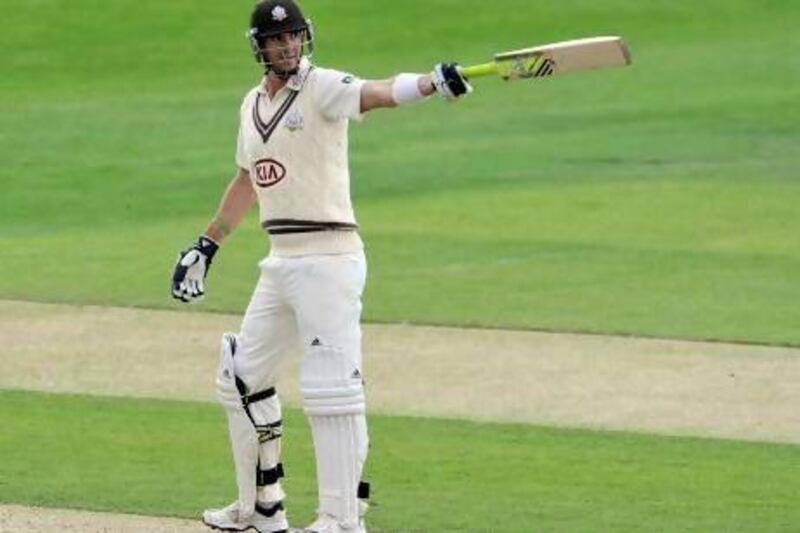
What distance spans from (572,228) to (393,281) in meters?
2.84

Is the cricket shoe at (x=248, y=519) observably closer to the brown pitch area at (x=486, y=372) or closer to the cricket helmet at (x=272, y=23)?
the cricket helmet at (x=272, y=23)

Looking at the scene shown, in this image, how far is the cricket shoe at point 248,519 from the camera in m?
9.67

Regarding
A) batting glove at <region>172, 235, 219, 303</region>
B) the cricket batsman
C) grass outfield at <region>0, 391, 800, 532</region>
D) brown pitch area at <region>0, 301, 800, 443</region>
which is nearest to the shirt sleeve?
the cricket batsman

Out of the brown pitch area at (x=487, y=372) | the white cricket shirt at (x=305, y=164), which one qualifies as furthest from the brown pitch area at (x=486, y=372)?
the white cricket shirt at (x=305, y=164)

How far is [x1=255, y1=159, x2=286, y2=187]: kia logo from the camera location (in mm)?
9398

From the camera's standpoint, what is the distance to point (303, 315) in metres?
9.36

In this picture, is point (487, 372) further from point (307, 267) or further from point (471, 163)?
point (471, 163)

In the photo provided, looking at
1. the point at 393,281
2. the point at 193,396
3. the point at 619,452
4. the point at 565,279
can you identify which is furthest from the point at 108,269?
the point at 619,452

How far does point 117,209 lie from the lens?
67.3 feet

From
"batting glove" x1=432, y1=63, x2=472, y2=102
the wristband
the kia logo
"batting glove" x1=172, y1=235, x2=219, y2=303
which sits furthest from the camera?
"batting glove" x1=172, y1=235, x2=219, y2=303

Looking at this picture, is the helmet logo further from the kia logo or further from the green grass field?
the green grass field

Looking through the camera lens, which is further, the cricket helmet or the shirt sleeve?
the cricket helmet

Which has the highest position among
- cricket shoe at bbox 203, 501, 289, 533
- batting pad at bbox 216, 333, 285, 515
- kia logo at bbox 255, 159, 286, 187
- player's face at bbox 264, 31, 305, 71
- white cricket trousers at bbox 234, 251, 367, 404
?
player's face at bbox 264, 31, 305, 71

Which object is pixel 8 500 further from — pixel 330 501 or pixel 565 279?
pixel 565 279
